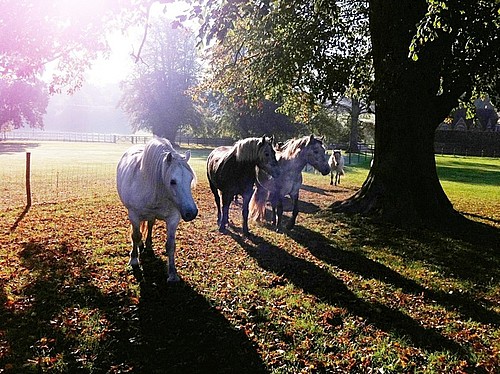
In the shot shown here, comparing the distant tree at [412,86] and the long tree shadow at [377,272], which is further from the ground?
the distant tree at [412,86]

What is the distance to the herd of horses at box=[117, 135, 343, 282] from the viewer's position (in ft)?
18.6

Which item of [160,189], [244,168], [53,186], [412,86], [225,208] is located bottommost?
[53,186]

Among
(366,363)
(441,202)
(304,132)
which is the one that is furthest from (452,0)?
(304,132)

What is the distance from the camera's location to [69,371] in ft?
12.3

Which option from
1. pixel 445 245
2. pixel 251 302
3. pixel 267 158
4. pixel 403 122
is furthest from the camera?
pixel 403 122

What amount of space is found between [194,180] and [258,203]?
4.37 metres

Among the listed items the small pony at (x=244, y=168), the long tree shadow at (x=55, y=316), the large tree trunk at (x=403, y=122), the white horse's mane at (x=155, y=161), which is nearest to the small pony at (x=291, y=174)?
the small pony at (x=244, y=168)

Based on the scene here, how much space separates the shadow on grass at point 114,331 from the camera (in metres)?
3.93

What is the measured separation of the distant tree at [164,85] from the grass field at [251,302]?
44.5m

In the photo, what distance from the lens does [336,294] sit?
5918 millimetres

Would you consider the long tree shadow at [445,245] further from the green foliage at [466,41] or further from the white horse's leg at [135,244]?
the green foliage at [466,41]

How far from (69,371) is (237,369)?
154 cm

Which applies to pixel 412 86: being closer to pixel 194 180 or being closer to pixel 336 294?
pixel 336 294

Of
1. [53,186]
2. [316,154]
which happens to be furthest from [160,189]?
[53,186]
